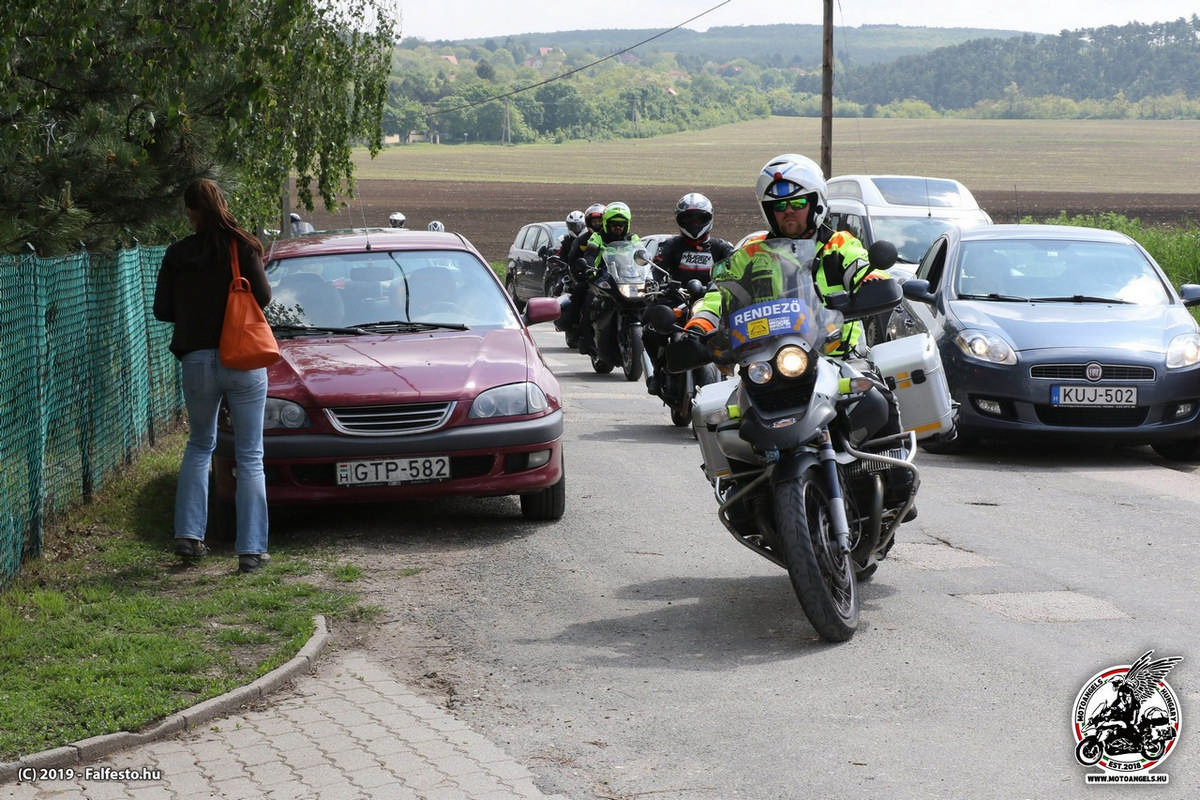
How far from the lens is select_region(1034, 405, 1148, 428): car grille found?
11.6 meters

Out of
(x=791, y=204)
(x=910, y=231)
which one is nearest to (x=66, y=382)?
(x=791, y=204)

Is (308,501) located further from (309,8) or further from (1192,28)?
(1192,28)

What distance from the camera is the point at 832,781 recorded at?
492 cm

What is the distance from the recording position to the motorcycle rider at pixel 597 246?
16.2 meters

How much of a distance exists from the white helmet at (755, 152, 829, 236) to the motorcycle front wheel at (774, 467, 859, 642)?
43.1 inches

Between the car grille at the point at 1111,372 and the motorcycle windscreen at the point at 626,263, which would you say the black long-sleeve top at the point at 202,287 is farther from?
the motorcycle windscreen at the point at 626,263

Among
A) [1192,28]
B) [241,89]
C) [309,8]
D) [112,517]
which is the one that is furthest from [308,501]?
[1192,28]

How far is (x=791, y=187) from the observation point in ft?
22.4

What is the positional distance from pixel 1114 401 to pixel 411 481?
5.31 m

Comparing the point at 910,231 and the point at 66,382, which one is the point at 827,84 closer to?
the point at 910,231

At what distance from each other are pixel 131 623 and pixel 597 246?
1108cm

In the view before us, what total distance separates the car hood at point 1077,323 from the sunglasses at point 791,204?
537 centimetres

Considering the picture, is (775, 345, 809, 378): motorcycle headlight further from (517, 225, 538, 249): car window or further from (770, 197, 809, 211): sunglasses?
(517, 225, 538, 249): car window

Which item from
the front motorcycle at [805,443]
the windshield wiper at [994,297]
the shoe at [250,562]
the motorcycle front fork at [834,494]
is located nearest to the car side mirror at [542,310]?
the shoe at [250,562]
